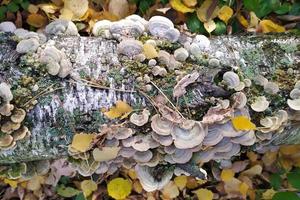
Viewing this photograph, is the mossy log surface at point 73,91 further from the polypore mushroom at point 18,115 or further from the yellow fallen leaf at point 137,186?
the yellow fallen leaf at point 137,186

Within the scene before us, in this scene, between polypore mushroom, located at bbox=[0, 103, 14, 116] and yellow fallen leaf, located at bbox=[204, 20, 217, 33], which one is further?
yellow fallen leaf, located at bbox=[204, 20, 217, 33]

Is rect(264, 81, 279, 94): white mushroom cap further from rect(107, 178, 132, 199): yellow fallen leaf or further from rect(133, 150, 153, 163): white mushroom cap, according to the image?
rect(107, 178, 132, 199): yellow fallen leaf

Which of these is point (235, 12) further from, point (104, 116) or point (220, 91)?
point (104, 116)

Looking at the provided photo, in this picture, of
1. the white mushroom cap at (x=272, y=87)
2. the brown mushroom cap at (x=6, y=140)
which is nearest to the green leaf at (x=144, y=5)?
the white mushroom cap at (x=272, y=87)

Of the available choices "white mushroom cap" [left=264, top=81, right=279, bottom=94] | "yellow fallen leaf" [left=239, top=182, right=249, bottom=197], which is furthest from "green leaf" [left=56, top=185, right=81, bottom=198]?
"white mushroom cap" [left=264, top=81, right=279, bottom=94]

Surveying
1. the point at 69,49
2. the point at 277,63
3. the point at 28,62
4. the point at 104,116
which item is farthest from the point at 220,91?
the point at 28,62
